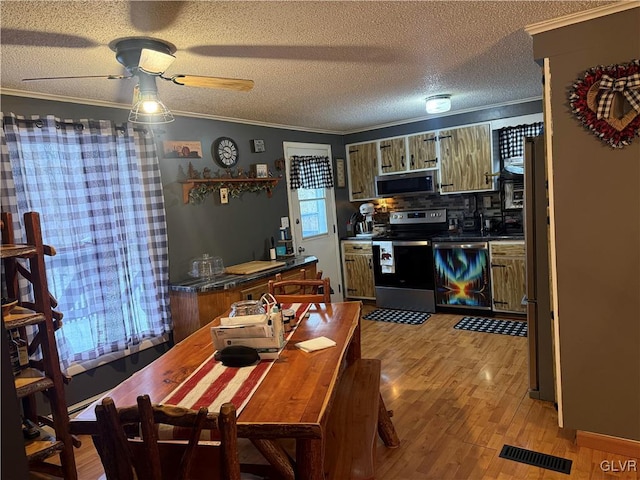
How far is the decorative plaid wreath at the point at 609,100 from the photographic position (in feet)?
6.57

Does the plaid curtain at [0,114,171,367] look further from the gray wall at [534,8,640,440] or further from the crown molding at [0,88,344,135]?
the gray wall at [534,8,640,440]

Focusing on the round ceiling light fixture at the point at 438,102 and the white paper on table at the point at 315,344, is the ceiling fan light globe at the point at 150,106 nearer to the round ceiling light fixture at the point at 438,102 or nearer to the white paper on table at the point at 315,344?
the white paper on table at the point at 315,344

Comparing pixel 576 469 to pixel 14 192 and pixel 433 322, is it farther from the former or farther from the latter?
pixel 14 192

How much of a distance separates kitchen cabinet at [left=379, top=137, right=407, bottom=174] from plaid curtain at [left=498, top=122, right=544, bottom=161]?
1.09 m

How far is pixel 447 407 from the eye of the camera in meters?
2.89

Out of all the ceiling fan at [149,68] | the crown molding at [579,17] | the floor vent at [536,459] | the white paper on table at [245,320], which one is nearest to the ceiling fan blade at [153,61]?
the ceiling fan at [149,68]

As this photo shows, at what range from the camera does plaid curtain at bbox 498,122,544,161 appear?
14.6 feet

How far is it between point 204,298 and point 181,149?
1327 mm

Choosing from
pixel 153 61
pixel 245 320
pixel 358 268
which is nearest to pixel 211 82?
pixel 153 61

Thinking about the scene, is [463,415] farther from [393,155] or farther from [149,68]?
[393,155]

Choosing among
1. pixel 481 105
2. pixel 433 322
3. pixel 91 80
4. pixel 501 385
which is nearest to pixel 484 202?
pixel 481 105

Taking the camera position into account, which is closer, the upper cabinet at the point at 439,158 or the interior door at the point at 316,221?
the upper cabinet at the point at 439,158

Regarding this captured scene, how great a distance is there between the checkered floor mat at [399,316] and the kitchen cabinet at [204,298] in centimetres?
168

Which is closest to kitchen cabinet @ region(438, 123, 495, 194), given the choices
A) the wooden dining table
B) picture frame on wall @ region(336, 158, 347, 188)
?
picture frame on wall @ region(336, 158, 347, 188)
